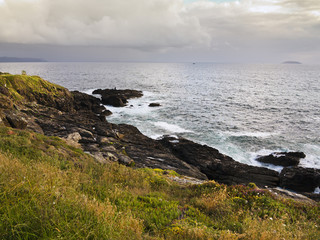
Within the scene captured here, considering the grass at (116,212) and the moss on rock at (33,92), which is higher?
the moss on rock at (33,92)

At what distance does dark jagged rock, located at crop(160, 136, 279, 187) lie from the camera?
21.6 metres

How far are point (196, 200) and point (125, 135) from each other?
20890 millimetres

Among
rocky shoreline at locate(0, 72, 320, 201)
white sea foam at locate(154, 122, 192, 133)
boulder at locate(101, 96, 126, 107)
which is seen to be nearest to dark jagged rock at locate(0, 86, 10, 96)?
rocky shoreline at locate(0, 72, 320, 201)

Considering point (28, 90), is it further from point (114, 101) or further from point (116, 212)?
point (116, 212)

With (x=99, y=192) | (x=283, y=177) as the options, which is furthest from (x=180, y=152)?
(x=99, y=192)

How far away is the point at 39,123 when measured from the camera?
23250 millimetres

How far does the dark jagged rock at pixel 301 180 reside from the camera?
2094 cm

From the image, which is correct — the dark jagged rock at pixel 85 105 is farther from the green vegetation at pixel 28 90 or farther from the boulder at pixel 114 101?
the boulder at pixel 114 101

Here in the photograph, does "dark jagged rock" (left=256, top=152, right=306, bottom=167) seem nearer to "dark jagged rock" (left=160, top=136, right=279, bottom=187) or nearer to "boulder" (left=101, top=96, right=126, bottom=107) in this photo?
"dark jagged rock" (left=160, top=136, right=279, bottom=187)

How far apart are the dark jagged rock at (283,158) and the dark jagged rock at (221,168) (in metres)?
4.14

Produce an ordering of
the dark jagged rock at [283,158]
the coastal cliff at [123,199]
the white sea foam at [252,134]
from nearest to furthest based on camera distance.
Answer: the coastal cliff at [123,199] < the dark jagged rock at [283,158] < the white sea foam at [252,134]

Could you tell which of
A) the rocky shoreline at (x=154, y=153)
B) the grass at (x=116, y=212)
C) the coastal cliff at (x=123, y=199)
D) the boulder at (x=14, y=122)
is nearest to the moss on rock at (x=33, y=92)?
the rocky shoreline at (x=154, y=153)

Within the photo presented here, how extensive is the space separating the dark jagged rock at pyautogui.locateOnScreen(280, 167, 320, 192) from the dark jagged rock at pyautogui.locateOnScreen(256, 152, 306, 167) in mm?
3397

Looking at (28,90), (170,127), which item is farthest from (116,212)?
(28,90)
